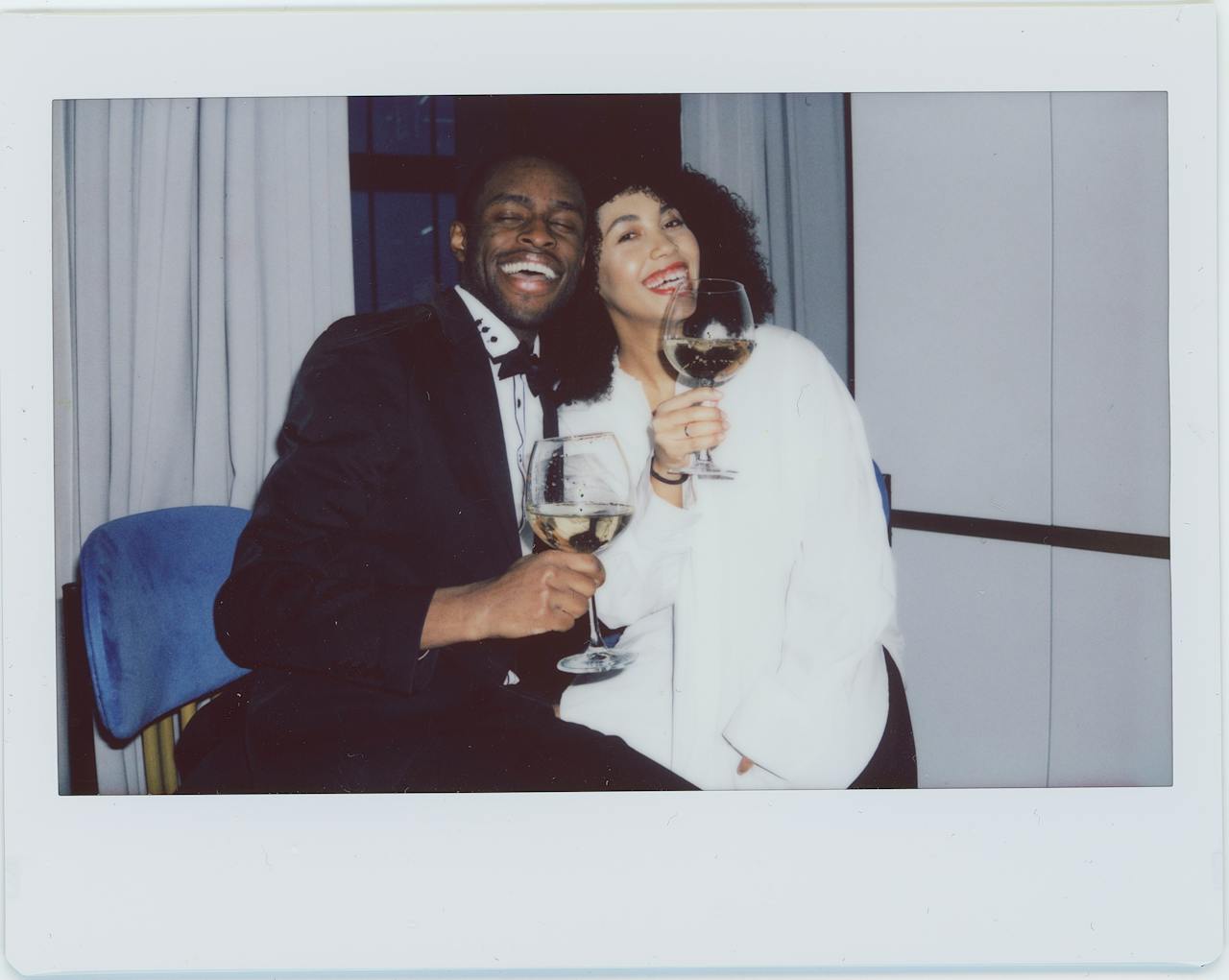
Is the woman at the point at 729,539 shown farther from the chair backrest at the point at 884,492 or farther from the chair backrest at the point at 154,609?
the chair backrest at the point at 154,609

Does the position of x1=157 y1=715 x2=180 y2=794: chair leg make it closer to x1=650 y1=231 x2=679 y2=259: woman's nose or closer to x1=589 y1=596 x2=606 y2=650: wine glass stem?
x1=589 y1=596 x2=606 y2=650: wine glass stem

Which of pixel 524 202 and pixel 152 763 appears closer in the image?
pixel 524 202

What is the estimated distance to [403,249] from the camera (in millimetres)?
1315

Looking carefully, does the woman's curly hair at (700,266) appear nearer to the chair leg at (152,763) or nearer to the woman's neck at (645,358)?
the woman's neck at (645,358)

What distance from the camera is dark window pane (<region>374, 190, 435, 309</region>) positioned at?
1.30m

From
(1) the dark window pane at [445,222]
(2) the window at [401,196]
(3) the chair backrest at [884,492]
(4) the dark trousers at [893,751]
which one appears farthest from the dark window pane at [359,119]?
(4) the dark trousers at [893,751]

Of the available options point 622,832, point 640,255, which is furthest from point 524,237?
point 622,832

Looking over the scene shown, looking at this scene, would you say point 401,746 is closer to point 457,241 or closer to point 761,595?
point 761,595

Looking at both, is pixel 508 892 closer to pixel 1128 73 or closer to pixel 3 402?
pixel 3 402

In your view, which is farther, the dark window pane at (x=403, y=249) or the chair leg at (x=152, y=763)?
the chair leg at (x=152, y=763)

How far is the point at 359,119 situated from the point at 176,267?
1.05 feet

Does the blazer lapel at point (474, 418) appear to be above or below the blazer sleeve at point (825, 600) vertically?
above

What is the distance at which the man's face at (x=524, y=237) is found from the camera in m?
1.29

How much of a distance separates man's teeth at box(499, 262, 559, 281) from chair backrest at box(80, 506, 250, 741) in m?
0.50
